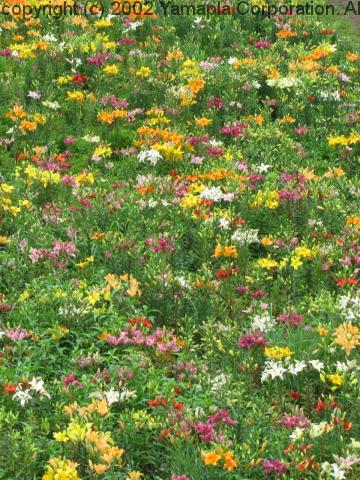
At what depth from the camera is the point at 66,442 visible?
17.6 feet

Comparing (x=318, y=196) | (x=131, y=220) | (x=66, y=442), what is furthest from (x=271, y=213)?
(x=66, y=442)

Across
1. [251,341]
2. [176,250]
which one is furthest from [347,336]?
[176,250]

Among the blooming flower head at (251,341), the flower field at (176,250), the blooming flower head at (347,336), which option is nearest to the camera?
the flower field at (176,250)

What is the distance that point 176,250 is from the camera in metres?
8.10

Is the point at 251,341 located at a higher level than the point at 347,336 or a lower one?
lower

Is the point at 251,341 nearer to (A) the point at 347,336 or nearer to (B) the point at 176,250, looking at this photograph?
(A) the point at 347,336

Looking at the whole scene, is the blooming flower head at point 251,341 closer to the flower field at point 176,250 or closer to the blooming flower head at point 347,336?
the flower field at point 176,250

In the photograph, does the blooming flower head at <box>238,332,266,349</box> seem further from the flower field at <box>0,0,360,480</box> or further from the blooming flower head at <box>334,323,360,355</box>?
the blooming flower head at <box>334,323,360,355</box>

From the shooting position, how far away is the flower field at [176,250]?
541 centimetres

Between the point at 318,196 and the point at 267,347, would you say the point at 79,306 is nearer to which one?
the point at 267,347

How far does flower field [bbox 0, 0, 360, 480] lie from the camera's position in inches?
213

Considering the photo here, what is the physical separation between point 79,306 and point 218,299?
1343 mm

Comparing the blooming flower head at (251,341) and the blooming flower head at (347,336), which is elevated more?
the blooming flower head at (347,336)

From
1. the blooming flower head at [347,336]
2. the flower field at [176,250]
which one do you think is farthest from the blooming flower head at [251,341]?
the blooming flower head at [347,336]
